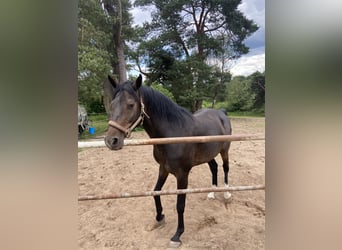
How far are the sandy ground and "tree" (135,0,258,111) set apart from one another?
0.42 m

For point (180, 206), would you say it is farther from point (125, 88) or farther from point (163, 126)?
point (125, 88)

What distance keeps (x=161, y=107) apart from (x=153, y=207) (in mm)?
737

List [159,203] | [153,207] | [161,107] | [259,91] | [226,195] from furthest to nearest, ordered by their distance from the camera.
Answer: [226,195] → [153,207] → [159,203] → [161,107] → [259,91]

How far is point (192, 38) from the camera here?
1495 millimetres

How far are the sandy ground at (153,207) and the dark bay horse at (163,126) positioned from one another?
13cm

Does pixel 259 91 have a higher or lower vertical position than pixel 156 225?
higher

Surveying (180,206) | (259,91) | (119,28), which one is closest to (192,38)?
(119,28)

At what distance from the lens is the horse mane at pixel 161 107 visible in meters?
1.06

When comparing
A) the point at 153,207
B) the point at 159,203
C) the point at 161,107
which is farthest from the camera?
the point at 153,207

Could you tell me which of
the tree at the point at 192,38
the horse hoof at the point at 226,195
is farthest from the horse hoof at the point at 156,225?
the tree at the point at 192,38

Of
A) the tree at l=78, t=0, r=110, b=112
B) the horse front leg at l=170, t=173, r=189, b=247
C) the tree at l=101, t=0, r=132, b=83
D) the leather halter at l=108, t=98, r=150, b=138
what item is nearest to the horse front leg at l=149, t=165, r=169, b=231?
the horse front leg at l=170, t=173, r=189, b=247

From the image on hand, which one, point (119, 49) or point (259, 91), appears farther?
point (119, 49)

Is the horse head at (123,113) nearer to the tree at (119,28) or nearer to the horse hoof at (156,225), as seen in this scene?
the tree at (119,28)
